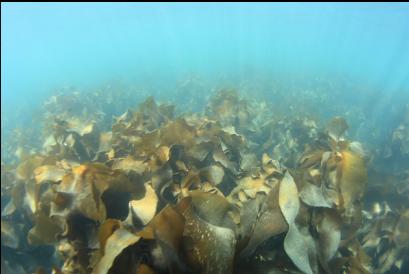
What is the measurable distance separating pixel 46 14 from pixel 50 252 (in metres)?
82.3

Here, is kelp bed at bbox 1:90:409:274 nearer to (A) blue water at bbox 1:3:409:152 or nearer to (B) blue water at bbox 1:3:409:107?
→ (A) blue water at bbox 1:3:409:152

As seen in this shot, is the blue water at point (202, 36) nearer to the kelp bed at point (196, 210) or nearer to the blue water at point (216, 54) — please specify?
the blue water at point (216, 54)

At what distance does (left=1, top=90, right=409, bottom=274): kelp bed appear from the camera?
133 centimetres

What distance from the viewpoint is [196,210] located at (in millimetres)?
1594

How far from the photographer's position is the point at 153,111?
153 inches

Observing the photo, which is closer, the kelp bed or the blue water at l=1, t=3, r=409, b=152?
the kelp bed

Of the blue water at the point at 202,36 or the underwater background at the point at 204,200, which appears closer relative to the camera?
the underwater background at the point at 204,200

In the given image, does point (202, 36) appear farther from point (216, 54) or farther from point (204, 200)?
point (204, 200)

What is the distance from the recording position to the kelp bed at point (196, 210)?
52.6 inches

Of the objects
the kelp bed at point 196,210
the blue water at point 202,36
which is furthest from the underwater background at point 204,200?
the blue water at point 202,36

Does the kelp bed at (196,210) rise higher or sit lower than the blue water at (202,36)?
higher

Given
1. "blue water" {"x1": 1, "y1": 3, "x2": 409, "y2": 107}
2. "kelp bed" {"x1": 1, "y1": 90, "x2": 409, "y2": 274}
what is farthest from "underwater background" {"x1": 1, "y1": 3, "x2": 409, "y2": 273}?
"blue water" {"x1": 1, "y1": 3, "x2": 409, "y2": 107}

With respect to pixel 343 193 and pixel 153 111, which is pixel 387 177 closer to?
pixel 343 193

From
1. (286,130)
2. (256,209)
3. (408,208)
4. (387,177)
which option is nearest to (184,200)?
(256,209)
